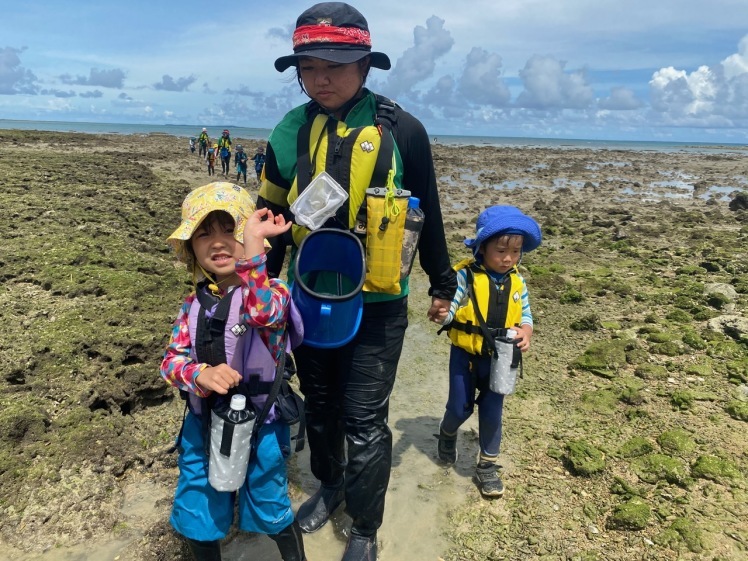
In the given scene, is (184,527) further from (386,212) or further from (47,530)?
(386,212)

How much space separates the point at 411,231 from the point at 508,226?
3.06ft

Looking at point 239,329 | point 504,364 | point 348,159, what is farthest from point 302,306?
point 504,364

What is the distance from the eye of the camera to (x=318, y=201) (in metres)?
2.36

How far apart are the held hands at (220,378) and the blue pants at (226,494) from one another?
0.33 meters

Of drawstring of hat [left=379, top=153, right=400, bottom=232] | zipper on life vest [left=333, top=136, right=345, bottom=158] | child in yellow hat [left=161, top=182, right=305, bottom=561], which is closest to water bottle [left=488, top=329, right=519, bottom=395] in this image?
drawstring of hat [left=379, top=153, right=400, bottom=232]

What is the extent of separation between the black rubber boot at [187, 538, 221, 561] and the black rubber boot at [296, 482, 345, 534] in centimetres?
77

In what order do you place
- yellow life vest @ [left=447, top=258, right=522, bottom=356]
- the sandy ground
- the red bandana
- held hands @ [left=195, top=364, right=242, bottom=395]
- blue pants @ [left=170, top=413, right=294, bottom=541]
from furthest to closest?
1. yellow life vest @ [left=447, top=258, right=522, bottom=356]
2. the sandy ground
3. the red bandana
4. blue pants @ [left=170, top=413, right=294, bottom=541]
5. held hands @ [left=195, top=364, right=242, bottom=395]

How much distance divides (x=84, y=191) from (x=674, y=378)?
444 inches

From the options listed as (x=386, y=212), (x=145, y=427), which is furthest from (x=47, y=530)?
(x=386, y=212)

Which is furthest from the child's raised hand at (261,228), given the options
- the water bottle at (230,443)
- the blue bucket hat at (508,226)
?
the blue bucket hat at (508,226)

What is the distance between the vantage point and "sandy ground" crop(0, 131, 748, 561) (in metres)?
2.94

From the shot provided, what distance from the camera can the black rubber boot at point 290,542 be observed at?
240 centimetres

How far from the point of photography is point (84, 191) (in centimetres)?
1088

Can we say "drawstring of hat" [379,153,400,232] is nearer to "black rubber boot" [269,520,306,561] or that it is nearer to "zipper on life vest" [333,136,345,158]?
"zipper on life vest" [333,136,345,158]
